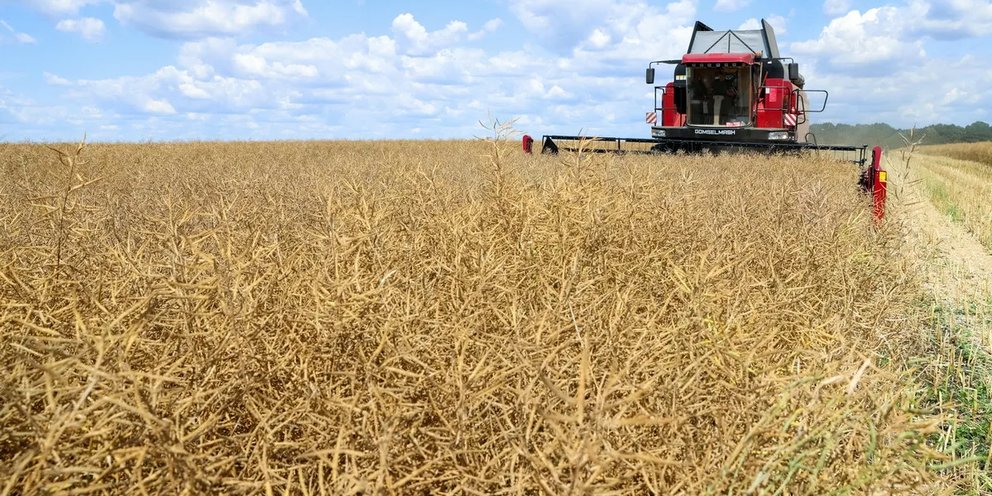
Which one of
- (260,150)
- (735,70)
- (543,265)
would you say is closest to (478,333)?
(543,265)

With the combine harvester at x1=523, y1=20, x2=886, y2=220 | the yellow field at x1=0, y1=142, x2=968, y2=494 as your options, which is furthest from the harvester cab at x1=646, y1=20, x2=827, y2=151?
the yellow field at x1=0, y1=142, x2=968, y2=494

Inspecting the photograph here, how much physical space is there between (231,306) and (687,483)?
1.13m

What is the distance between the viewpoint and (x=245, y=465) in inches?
66.8

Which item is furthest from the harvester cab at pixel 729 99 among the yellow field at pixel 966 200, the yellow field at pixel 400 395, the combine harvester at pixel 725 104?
the yellow field at pixel 400 395

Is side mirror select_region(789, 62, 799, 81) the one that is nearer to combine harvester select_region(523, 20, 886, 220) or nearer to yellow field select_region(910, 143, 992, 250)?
combine harvester select_region(523, 20, 886, 220)

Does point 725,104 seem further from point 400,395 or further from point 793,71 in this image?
point 400,395

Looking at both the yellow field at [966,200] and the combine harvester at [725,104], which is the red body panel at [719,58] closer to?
the combine harvester at [725,104]

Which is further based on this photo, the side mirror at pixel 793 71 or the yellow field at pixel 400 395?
the side mirror at pixel 793 71

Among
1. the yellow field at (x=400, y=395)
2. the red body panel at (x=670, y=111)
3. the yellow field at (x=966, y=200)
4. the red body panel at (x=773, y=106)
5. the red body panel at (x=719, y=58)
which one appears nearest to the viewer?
the yellow field at (x=400, y=395)

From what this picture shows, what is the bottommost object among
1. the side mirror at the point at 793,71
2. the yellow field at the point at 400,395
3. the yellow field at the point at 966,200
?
the yellow field at the point at 966,200

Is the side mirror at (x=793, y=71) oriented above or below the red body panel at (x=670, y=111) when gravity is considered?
above

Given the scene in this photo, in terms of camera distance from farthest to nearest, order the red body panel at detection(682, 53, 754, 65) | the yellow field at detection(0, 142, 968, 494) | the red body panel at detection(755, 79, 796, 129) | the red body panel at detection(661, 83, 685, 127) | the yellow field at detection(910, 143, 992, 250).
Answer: the red body panel at detection(661, 83, 685, 127), the red body panel at detection(755, 79, 796, 129), the red body panel at detection(682, 53, 754, 65), the yellow field at detection(910, 143, 992, 250), the yellow field at detection(0, 142, 968, 494)

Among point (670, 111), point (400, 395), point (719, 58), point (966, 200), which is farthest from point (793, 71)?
point (400, 395)

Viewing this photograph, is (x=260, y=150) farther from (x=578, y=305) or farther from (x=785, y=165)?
(x=578, y=305)
